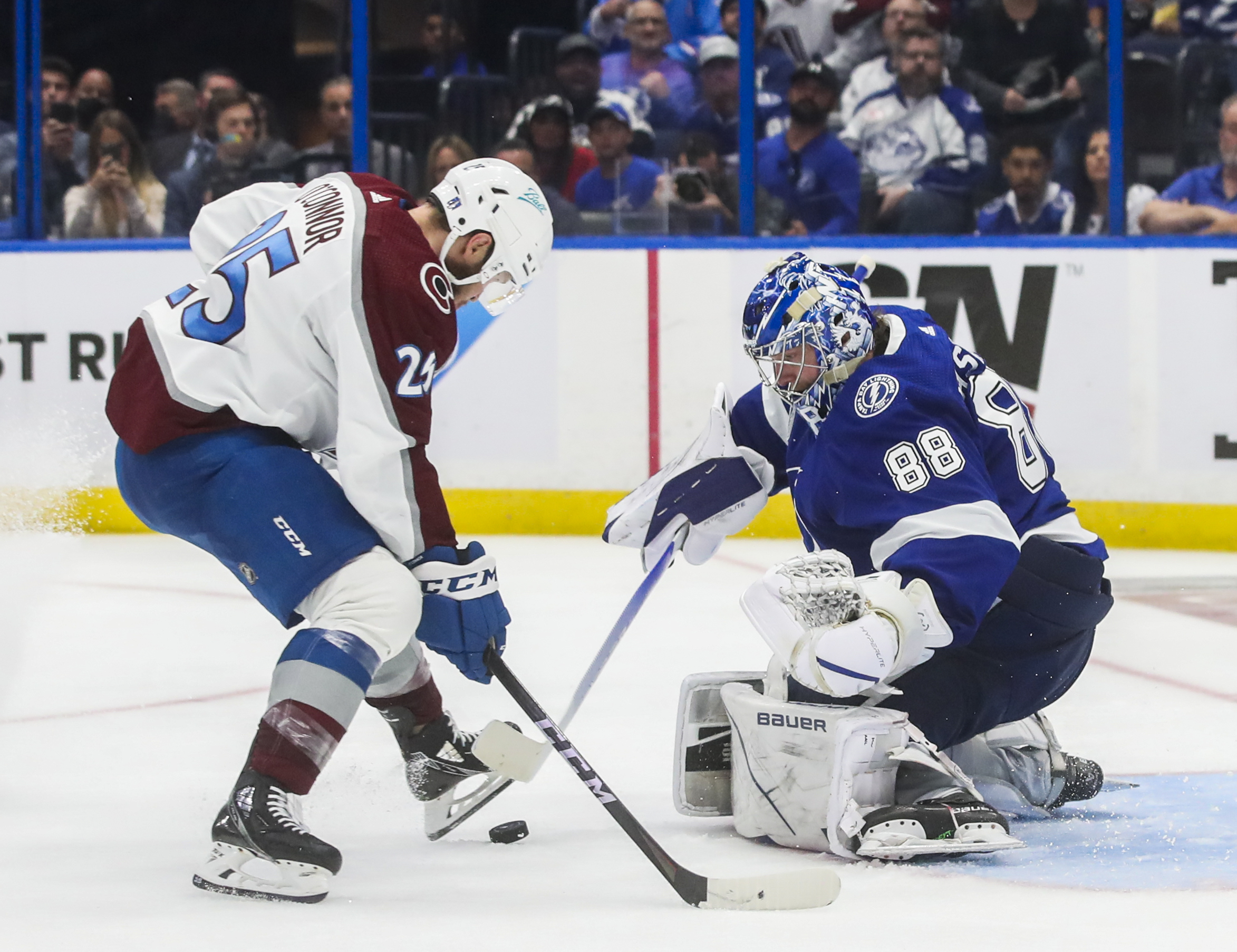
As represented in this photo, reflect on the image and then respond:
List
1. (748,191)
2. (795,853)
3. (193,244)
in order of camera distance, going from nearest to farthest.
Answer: (795,853)
(193,244)
(748,191)

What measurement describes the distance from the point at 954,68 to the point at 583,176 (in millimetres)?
1238

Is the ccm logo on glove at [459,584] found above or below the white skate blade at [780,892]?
above

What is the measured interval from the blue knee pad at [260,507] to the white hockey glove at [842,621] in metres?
0.51

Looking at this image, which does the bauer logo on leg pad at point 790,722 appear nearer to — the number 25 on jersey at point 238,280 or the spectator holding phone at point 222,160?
the number 25 on jersey at point 238,280

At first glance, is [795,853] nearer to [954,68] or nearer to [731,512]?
[731,512]

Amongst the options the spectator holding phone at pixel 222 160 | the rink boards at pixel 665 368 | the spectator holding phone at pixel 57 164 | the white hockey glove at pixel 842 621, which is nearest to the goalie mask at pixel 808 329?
the white hockey glove at pixel 842 621

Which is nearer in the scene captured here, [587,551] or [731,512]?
[731,512]

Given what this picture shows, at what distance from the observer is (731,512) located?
2684mm

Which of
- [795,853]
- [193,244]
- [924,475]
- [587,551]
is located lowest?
[587,551]

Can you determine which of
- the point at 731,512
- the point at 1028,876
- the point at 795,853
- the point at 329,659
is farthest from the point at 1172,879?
the point at 329,659

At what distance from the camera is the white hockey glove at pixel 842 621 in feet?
6.89

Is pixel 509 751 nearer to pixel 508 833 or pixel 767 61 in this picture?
pixel 508 833

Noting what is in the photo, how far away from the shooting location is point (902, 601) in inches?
83.5

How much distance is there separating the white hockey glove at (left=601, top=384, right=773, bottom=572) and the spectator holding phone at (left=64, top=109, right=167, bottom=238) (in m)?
3.74
